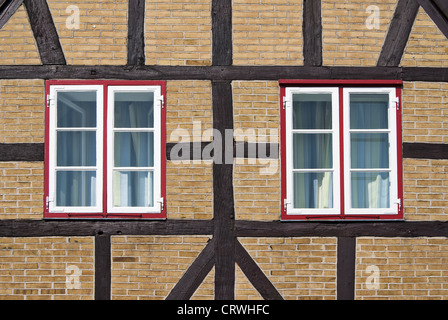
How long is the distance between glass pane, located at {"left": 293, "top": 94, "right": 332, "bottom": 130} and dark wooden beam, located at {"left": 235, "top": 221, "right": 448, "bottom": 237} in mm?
948

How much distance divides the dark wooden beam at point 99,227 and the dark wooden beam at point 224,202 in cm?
14

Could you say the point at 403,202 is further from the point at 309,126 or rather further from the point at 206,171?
the point at 206,171

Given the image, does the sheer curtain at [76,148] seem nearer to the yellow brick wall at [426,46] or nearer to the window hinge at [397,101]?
the window hinge at [397,101]

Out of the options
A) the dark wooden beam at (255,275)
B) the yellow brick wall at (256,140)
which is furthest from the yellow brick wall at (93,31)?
the dark wooden beam at (255,275)

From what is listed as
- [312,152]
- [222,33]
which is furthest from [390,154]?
[222,33]

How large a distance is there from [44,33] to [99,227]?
1923 mm

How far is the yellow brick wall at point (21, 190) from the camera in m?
5.62

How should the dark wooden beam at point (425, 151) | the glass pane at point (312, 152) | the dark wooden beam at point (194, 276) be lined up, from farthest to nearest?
1. the glass pane at point (312, 152)
2. the dark wooden beam at point (425, 151)
3. the dark wooden beam at point (194, 276)

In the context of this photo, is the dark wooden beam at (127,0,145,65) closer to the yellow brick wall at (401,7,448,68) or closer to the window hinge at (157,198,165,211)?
the window hinge at (157,198,165,211)

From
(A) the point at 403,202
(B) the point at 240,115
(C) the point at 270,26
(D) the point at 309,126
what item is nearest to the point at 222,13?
(C) the point at 270,26

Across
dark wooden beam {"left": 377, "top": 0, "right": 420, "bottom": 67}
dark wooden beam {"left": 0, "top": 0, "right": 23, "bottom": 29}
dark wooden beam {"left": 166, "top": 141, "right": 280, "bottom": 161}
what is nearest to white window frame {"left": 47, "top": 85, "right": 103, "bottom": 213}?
dark wooden beam {"left": 166, "top": 141, "right": 280, "bottom": 161}

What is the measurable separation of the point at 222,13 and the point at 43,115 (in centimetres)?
196

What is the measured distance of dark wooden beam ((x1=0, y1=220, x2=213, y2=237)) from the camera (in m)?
5.60
